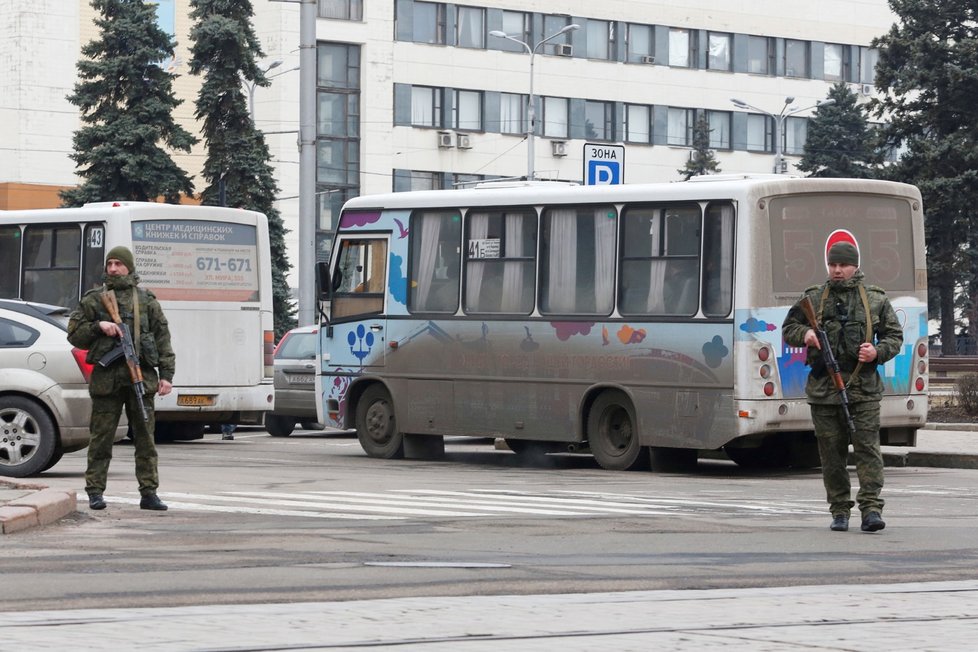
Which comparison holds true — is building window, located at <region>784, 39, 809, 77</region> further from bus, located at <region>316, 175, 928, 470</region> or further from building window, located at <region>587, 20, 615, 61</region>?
bus, located at <region>316, 175, 928, 470</region>

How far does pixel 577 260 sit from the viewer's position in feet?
67.1

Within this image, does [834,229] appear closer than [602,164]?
Yes

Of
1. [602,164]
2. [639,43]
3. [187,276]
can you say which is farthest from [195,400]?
[639,43]

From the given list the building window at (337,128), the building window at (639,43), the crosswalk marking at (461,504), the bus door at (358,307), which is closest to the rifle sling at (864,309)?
the crosswalk marking at (461,504)

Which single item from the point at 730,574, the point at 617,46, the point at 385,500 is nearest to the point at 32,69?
the point at 617,46

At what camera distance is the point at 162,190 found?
178ft

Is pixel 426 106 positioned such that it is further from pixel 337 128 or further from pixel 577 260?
pixel 577 260

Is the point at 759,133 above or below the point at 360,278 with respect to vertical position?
above

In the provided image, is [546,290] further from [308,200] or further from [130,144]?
[130,144]

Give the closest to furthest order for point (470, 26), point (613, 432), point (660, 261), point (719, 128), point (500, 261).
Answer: point (660, 261) < point (613, 432) < point (500, 261) < point (470, 26) < point (719, 128)

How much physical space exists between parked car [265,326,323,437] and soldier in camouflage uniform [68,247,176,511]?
553 inches

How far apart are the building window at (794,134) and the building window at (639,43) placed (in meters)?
7.71

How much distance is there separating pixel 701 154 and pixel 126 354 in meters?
67.0

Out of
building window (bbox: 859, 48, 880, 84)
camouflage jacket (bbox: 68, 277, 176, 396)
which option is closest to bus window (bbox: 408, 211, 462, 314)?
camouflage jacket (bbox: 68, 277, 176, 396)
